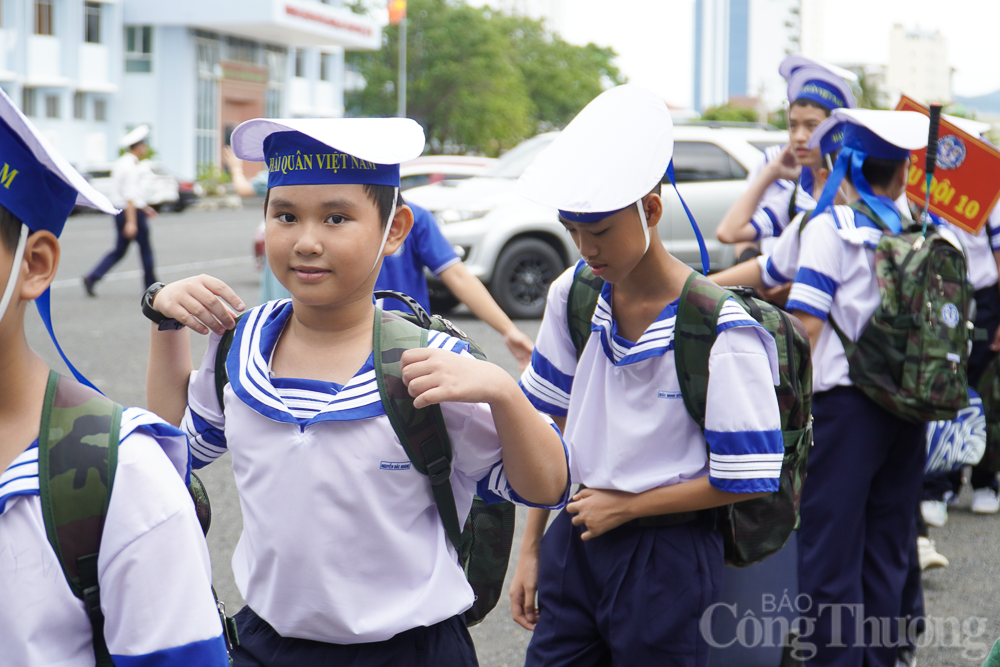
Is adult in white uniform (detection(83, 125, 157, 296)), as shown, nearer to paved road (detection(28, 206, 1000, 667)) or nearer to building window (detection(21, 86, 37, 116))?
paved road (detection(28, 206, 1000, 667))

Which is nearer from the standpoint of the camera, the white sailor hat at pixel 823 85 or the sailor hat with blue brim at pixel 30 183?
the sailor hat with blue brim at pixel 30 183

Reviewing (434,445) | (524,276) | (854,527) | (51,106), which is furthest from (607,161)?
(51,106)

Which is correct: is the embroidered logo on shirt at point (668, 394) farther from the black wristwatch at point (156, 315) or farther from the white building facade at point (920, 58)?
the white building facade at point (920, 58)

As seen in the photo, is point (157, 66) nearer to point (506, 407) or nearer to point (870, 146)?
point (870, 146)

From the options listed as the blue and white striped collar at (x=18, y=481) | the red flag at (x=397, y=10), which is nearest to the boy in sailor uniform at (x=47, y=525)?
the blue and white striped collar at (x=18, y=481)

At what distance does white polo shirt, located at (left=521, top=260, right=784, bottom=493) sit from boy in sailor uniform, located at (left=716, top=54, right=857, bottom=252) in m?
2.19

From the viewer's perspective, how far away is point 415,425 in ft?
5.72

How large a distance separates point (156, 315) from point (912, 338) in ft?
7.72

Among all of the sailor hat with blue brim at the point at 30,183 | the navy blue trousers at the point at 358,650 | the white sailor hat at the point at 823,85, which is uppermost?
the white sailor hat at the point at 823,85

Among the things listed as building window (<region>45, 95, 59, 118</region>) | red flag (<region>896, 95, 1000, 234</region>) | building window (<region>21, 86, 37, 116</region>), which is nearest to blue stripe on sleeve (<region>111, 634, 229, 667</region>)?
red flag (<region>896, 95, 1000, 234</region>)

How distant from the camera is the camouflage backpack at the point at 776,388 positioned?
2229 millimetres

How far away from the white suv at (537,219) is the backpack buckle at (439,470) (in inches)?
332

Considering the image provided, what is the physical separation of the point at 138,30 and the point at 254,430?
153 ft

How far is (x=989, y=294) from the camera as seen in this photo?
17.7ft
